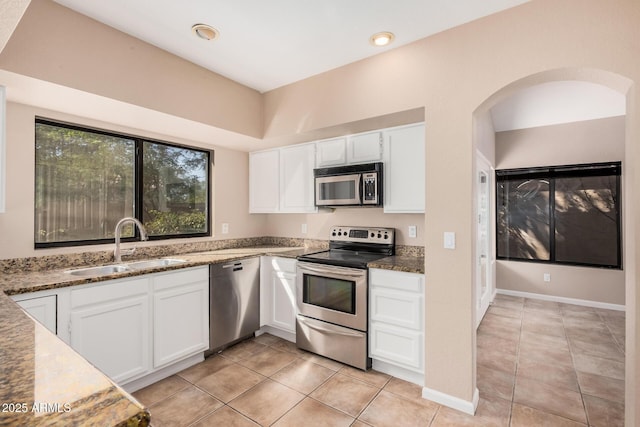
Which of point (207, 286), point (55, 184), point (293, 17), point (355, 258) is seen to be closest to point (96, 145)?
point (55, 184)

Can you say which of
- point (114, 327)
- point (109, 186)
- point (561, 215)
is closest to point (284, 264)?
point (114, 327)

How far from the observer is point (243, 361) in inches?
111

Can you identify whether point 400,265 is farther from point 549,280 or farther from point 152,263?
point 549,280

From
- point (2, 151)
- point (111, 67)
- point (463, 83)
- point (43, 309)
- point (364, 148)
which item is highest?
point (111, 67)

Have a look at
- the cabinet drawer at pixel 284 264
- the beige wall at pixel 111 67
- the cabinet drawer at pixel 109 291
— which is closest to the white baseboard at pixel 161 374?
the cabinet drawer at pixel 109 291

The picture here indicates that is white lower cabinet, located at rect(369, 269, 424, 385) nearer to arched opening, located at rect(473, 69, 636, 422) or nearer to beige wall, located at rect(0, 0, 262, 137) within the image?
arched opening, located at rect(473, 69, 636, 422)

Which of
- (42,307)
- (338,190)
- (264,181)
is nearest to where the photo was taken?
(42,307)

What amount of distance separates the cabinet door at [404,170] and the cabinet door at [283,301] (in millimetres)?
1260

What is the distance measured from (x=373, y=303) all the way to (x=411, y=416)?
82 centimetres

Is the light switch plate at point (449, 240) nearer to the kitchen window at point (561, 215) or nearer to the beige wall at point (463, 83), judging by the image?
the beige wall at point (463, 83)

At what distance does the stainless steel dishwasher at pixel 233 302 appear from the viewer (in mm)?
2887

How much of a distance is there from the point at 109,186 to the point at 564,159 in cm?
578

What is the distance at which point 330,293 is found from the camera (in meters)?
2.82

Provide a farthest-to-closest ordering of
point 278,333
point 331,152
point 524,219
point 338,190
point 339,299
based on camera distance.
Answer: point 524,219
point 278,333
point 331,152
point 338,190
point 339,299
